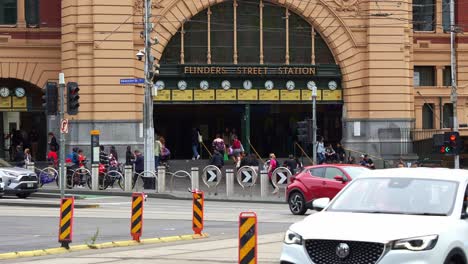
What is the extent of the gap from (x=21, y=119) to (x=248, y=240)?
45.0m

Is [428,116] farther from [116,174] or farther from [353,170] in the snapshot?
[353,170]

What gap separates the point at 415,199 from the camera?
1163 cm

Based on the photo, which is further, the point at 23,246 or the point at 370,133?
the point at 370,133

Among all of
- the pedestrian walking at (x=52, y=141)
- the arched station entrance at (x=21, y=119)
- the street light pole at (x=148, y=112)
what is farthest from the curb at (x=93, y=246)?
the arched station entrance at (x=21, y=119)

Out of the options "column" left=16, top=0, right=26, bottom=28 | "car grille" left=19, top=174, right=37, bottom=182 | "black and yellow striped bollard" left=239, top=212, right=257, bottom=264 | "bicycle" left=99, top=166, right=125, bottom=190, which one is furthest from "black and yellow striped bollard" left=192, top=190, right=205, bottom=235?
"column" left=16, top=0, right=26, bottom=28

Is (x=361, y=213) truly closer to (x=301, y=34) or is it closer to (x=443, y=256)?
(x=443, y=256)

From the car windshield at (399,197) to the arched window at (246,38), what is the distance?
41.1 meters

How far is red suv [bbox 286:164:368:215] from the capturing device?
2786 centimetres

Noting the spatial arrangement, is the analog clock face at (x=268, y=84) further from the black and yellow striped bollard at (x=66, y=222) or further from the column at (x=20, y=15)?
the black and yellow striped bollard at (x=66, y=222)

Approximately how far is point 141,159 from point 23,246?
22.6 metres

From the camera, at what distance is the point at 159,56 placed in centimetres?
5209

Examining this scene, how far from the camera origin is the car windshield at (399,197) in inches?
452

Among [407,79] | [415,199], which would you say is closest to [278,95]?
[407,79]

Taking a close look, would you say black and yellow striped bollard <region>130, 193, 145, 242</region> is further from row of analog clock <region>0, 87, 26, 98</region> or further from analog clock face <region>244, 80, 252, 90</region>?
row of analog clock <region>0, 87, 26, 98</region>
